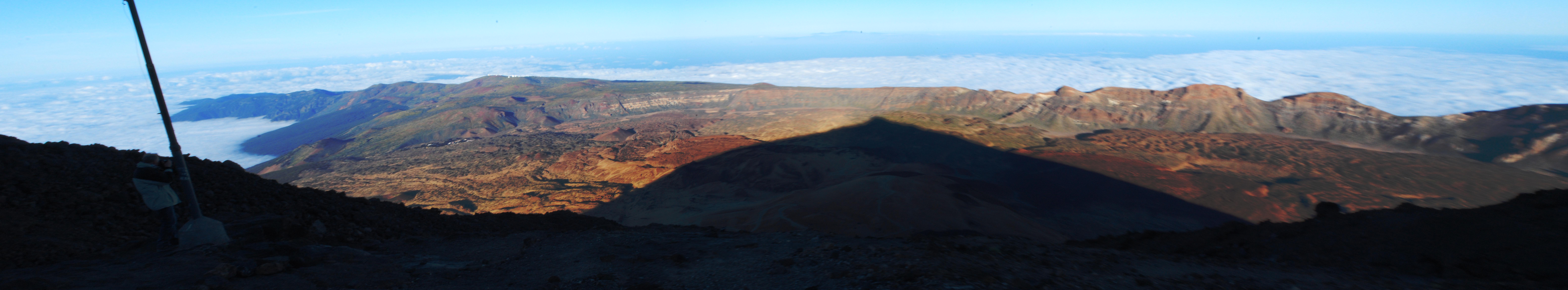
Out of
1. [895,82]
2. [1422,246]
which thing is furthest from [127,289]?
[895,82]

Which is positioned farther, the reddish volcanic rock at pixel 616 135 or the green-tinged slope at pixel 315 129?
the green-tinged slope at pixel 315 129

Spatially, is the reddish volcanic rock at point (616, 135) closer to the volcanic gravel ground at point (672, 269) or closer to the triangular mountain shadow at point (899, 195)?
the triangular mountain shadow at point (899, 195)

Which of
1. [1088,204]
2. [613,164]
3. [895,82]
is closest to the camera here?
[1088,204]

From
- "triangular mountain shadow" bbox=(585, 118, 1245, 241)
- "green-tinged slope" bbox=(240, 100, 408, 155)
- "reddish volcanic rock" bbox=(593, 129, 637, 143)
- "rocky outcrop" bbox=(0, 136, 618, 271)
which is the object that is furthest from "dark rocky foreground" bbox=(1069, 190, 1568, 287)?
"green-tinged slope" bbox=(240, 100, 408, 155)

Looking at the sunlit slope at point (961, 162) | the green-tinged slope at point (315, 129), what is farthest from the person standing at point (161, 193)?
the green-tinged slope at point (315, 129)

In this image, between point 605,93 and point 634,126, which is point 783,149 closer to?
point 634,126

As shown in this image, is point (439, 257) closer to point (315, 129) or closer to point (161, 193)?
point (161, 193)
